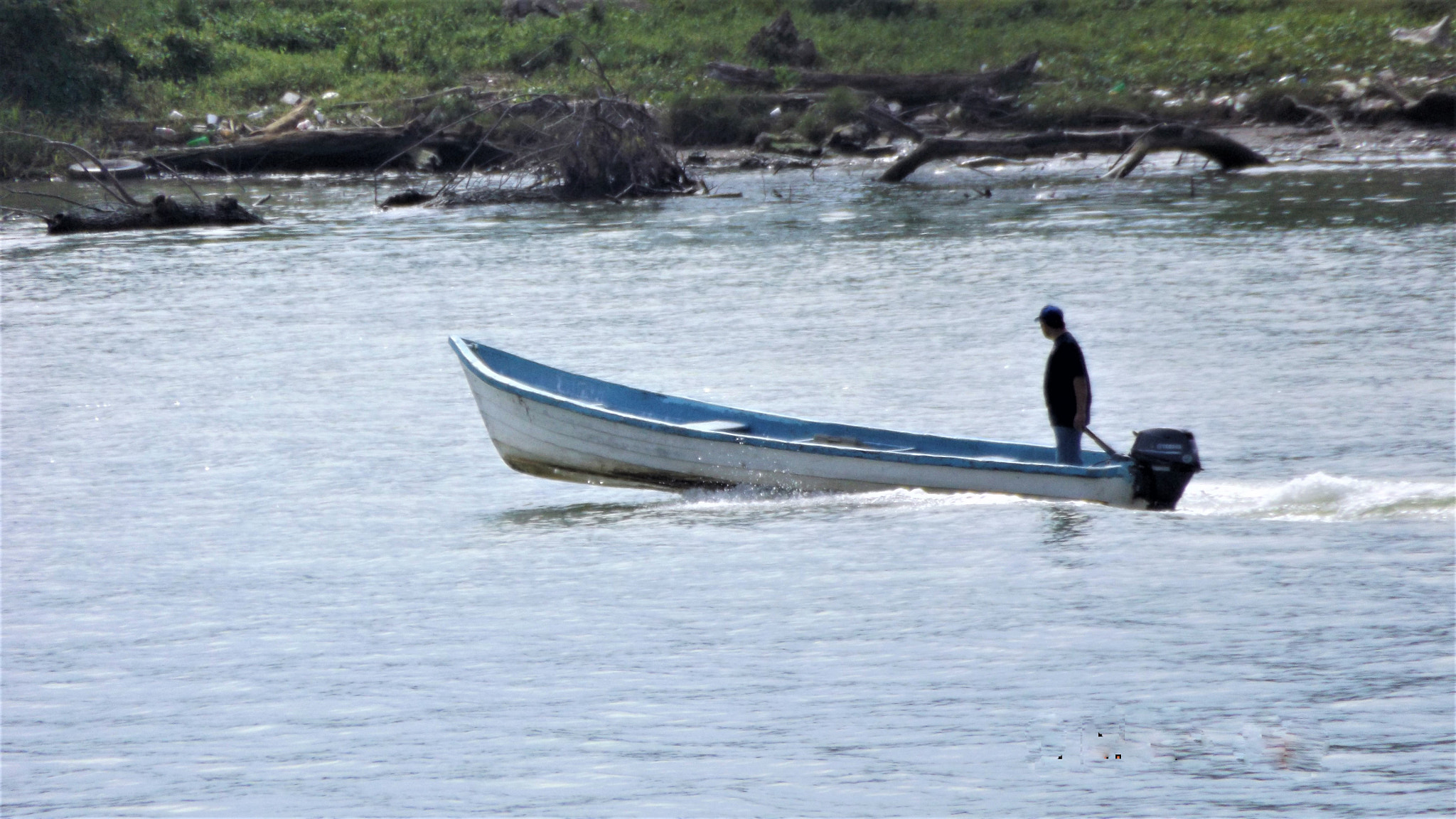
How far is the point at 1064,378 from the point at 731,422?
7.83 ft

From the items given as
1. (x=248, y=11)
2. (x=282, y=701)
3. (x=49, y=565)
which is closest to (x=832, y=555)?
(x=282, y=701)

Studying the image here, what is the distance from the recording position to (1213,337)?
1711cm

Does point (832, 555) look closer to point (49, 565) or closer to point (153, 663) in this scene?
point (153, 663)

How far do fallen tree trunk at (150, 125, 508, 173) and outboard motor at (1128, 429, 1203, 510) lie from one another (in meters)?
29.3

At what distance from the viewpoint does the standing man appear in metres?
10.4

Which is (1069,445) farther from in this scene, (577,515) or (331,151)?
(331,151)

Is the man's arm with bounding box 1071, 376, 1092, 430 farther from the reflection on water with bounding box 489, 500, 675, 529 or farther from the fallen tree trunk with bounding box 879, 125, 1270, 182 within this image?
the fallen tree trunk with bounding box 879, 125, 1270, 182

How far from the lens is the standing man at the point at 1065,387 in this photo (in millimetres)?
10375

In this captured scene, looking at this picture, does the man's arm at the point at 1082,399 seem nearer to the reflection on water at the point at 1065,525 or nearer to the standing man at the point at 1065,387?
the standing man at the point at 1065,387

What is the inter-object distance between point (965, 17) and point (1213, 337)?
105ft

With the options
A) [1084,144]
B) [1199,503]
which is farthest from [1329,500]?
[1084,144]

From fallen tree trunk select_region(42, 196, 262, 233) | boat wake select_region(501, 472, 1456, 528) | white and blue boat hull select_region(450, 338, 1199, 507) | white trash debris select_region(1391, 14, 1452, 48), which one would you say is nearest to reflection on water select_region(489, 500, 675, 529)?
boat wake select_region(501, 472, 1456, 528)

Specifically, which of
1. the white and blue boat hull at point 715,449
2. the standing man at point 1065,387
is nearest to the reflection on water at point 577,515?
the white and blue boat hull at point 715,449

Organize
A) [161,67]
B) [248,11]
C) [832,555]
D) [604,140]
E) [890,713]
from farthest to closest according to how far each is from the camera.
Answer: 1. [248,11]
2. [161,67]
3. [604,140]
4. [832,555]
5. [890,713]
